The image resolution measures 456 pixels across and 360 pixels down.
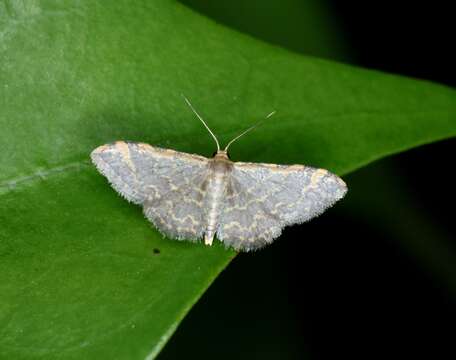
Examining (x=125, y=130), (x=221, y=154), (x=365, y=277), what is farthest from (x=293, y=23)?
(x=125, y=130)

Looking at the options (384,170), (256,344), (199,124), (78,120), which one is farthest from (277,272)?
(78,120)

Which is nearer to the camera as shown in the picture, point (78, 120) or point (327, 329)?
point (78, 120)

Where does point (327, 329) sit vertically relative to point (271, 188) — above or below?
below

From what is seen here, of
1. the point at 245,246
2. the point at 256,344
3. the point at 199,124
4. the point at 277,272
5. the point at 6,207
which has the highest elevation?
the point at 199,124

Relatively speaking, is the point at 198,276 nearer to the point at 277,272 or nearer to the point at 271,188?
the point at 271,188

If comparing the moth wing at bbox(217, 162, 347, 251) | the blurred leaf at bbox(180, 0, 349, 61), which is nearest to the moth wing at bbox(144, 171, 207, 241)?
the moth wing at bbox(217, 162, 347, 251)

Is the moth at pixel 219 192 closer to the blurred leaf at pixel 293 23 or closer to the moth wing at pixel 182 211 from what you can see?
the moth wing at pixel 182 211

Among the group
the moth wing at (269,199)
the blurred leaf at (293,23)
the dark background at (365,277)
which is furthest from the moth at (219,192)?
the blurred leaf at (293,23)
